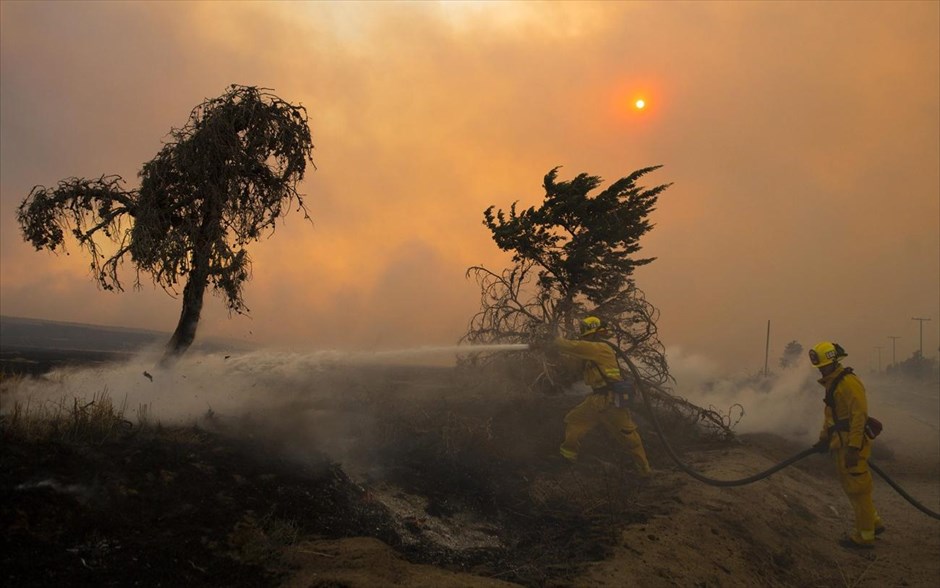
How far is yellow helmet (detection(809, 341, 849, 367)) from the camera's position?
827 cm

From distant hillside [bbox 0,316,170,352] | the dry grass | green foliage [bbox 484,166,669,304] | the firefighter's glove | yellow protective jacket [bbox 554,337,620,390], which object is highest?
green foliage [bbox 484,166,669,304]

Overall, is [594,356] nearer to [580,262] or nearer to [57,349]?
[580,262]

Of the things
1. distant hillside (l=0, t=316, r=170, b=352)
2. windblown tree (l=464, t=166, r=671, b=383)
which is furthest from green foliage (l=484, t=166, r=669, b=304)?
distant hillside (l=0, t=316, r=170, b=352)

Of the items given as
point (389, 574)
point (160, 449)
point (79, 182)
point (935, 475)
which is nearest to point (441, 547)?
point (389, 574)

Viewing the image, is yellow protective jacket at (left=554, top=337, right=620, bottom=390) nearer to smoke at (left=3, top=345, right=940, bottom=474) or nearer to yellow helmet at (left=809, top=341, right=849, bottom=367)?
smoke at (left=3, top=345, right=940, bottom=474)

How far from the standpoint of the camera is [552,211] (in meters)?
13.8

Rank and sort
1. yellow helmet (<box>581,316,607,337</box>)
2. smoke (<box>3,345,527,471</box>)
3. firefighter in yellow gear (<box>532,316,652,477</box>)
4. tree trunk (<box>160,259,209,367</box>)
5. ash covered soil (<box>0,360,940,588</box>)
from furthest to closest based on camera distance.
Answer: yellow helmet (<box>581,316,607,337</box>) → tree trunk (<box>160,259,209,367</box>) → firefighter in yellow gear (<box>532,316,652,477</box>) → smoke (<box>3,345,527,471</box>) → ash covered soil (<box>0,360,940,588</box>)

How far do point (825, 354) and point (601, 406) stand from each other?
3520 mm

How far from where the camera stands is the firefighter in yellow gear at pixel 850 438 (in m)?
7.58

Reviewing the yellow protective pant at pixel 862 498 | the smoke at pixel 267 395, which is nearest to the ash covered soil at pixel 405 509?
the smoke at pixel 267 395

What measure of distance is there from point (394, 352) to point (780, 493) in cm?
721

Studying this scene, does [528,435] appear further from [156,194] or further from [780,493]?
[156,194]

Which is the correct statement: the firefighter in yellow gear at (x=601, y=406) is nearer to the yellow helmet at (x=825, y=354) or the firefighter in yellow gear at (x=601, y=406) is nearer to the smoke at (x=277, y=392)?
the smoke at (x=277, y=392)

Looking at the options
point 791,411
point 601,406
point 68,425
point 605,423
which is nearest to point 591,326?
point 601,406
